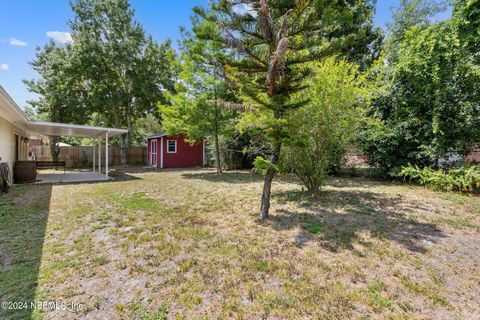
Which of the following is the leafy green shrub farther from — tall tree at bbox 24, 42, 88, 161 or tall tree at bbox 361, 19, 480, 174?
tall tree at bbox 24, 42, 88, 161

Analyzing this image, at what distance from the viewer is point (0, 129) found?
783cm

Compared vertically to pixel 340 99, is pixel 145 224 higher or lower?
lower

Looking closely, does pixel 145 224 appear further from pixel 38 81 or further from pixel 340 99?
pixel 38 81

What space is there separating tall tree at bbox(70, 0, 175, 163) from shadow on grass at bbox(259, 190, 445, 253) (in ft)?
46.5

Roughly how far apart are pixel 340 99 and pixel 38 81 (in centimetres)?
1997

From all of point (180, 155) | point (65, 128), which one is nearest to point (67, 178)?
point (65, 128)

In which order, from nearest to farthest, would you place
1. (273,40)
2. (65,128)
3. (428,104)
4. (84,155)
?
(273,40) < (428,104) < (65,128) < (84,155)

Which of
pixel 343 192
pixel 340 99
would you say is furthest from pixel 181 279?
pixel 343 192

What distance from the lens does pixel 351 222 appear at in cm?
452

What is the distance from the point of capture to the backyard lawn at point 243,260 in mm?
2275

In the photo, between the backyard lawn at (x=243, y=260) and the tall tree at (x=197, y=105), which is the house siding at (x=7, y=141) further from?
the tall tree at (x=197, y=105)

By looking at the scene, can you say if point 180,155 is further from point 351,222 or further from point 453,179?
point 453,179

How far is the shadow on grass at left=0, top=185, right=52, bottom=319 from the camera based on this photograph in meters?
2.38

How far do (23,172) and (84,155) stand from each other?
378 inches
